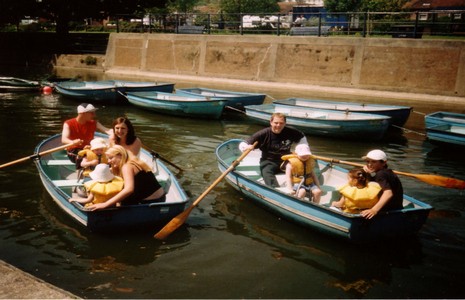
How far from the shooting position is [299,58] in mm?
24078

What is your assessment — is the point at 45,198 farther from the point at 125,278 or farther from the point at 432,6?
the point at 432,6

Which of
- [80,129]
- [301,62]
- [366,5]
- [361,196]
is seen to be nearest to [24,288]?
[361,196]

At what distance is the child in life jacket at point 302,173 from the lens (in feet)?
24.9

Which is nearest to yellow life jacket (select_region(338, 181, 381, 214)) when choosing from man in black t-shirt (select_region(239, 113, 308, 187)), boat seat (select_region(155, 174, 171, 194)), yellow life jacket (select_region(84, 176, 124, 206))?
man in black t-shirt (select_region(239, 113, 308, 187))

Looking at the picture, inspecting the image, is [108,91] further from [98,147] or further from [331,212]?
[331,212]

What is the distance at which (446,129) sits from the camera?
551 inches

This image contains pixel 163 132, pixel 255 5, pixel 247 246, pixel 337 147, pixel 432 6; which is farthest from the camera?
pixel 255 5

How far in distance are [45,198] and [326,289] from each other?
5.73 m

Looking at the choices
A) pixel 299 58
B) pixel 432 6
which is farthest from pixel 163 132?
pixel 432 6

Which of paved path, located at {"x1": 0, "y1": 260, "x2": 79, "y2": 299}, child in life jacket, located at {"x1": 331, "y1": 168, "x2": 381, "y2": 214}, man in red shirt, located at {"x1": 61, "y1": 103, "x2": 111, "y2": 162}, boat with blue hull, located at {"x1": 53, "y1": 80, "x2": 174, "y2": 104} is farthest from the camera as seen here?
boat with blue hull, located at {"x1": 53, "y1": 80, "x2": 174, "y2": 104}

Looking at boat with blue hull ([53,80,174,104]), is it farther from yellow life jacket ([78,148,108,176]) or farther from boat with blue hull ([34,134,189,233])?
boat with blue hull ([34,134,189,233])

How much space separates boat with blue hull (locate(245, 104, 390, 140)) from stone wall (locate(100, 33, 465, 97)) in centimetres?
739

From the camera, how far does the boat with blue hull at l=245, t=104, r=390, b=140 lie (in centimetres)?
1354

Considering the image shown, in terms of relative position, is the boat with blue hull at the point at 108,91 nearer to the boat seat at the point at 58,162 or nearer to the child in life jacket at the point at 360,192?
the boat seat at the point at 58,162
